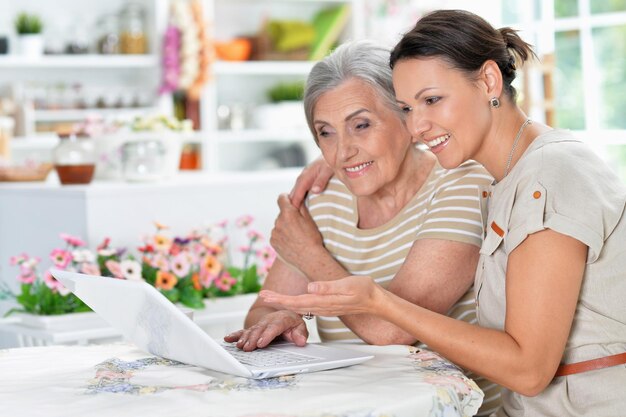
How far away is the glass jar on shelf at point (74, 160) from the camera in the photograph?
3.15 meters

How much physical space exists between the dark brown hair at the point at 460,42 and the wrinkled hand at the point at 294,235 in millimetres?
548

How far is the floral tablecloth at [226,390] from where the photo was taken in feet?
4.33

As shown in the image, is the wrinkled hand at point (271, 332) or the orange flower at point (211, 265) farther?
the orange flower at point (211, 265)

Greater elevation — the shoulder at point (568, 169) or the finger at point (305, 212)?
the shoulder at point (568, 169)

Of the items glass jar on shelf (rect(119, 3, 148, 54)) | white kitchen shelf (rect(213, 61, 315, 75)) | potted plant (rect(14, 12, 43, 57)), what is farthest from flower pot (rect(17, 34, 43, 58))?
white kitchen shelf (rect(213, 61, 315, 75))

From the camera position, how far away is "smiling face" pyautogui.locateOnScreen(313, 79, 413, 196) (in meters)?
2.04

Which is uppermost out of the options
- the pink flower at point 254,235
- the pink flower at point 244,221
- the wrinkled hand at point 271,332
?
the wrinkled hand at point 271,332

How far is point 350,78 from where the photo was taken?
205 centimetres

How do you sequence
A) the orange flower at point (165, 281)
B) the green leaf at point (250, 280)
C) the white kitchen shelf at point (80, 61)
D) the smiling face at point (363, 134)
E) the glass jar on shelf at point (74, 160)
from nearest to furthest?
the smiling face at point (363, 134)
the orange flower at point (165, 281)
the green leaf at point (250, 280)
the glass jar on shelf at point (74, 160)
the white kitchen shelf at point (80, 61)

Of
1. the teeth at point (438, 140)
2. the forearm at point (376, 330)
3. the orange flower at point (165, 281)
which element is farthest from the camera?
the orange flower at point (165, 281)

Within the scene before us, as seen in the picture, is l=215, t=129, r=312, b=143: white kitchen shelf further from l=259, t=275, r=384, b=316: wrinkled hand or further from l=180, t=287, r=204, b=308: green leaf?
l=259, t=275, r=384, b=316: wrinkled hand

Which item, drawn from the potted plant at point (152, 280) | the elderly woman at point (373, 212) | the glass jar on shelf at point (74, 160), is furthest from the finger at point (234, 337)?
the glass jar on shelf at point (74, 160)

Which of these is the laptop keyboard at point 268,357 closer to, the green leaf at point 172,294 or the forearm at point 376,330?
the forearm at point 376,330

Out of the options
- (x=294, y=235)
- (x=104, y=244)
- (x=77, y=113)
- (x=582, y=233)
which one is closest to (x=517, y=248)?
(x=582, y=233)
